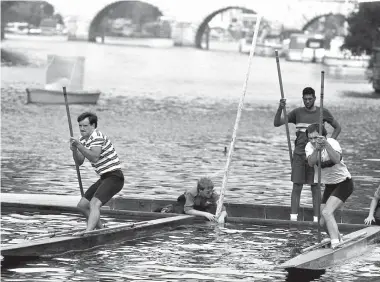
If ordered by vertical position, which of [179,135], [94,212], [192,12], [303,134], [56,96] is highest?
[303,134]

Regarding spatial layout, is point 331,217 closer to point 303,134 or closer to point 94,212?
point 303,134

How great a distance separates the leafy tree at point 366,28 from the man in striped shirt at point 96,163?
55235 mm

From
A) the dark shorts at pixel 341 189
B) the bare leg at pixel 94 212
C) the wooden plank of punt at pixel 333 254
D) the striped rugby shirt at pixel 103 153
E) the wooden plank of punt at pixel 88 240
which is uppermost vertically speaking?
the striped rugby shirt at pixel 103 153

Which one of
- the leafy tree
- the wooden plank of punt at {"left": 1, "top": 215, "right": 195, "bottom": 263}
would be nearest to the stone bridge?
the leafy tree

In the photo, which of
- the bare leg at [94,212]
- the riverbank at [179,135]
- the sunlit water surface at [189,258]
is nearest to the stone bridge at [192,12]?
the riverbank at [179,135]

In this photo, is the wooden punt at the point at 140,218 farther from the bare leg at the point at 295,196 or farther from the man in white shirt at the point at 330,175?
the man in white shirt at the point at 330,175

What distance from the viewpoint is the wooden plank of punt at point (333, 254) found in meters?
13.4

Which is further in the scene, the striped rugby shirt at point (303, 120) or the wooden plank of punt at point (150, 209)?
the wooden plank of punt at point (150, 209)

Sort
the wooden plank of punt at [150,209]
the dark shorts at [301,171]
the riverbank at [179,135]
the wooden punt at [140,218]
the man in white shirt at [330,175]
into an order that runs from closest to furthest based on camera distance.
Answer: the wooden punt at [140,218] < the man in white shirt at [330,175] < the dark shorts at [301,171] < the wooden plank of punt at [150,209] < the riverbank at [179,135]

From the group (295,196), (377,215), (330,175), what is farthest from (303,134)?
(330,175)

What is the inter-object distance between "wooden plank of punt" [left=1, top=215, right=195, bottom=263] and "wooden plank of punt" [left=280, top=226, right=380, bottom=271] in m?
2.51

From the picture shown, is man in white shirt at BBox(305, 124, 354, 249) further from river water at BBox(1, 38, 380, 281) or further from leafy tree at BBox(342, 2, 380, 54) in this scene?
leafy tree at BBox(342, 2, 380, 54)

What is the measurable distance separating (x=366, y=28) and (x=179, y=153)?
42283mm

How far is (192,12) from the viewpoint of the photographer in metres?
142
